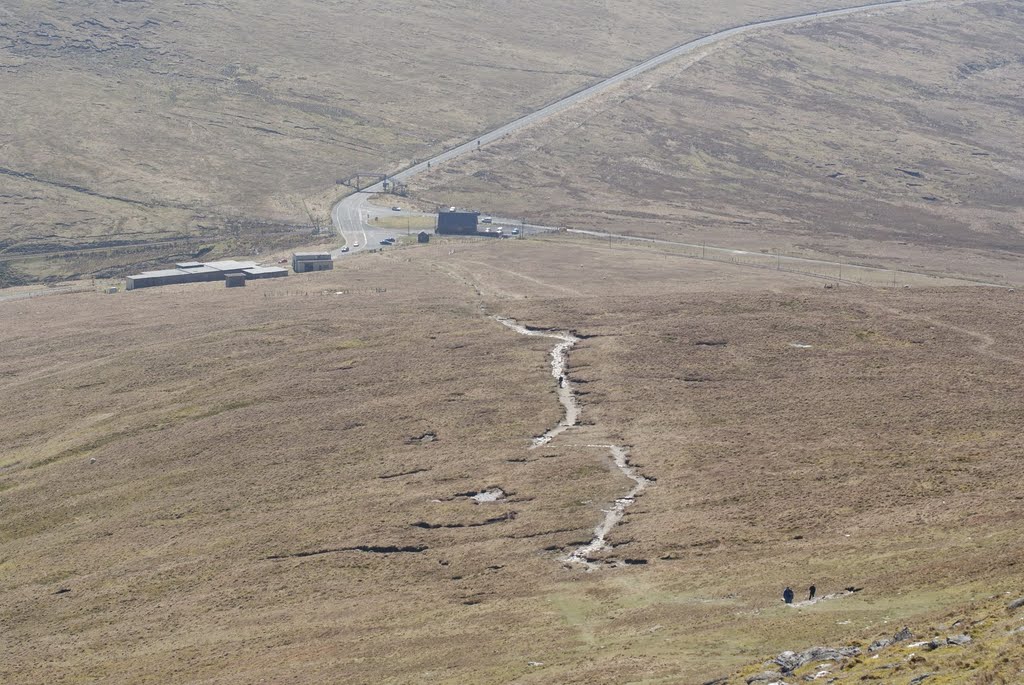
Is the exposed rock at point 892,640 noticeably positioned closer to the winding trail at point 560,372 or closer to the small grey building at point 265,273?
the winding trail at point 560,372

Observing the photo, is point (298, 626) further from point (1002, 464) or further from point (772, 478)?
point (1002, 464)

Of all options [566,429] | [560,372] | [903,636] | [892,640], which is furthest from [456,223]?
[903,636]

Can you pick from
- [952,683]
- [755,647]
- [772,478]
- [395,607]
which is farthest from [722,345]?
[952,683]

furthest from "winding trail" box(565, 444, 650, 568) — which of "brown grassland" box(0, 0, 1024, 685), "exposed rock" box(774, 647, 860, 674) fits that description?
"exposed rock" box(774, 647, 860, 674)

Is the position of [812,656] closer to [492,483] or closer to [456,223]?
[492,483]

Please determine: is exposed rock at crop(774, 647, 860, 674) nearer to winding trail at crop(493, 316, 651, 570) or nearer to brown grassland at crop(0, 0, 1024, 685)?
brown grassland at crop(0, 0, 1024, 685)
